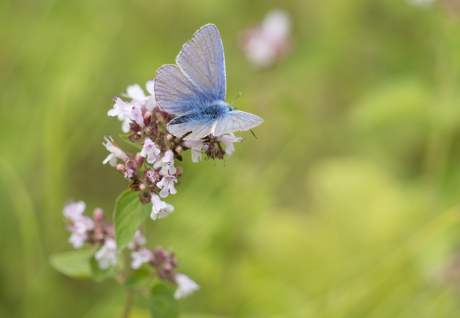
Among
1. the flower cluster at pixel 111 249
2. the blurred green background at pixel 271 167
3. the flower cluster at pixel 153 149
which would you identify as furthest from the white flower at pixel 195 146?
the blurred green background at pixel 271 167

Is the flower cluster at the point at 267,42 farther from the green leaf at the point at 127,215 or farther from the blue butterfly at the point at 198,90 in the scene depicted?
the green leaf at the point at 127,215

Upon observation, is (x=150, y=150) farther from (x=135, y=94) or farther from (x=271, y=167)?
(x=271, y=167)

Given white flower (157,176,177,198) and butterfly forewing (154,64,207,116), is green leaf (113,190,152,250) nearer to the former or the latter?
white flower (157,176,177,198)

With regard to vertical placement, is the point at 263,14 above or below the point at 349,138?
above

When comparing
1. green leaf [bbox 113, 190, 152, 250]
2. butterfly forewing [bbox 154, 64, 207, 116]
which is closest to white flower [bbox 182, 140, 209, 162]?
butterfly forewing [bbox 154, 64, 207, 116]

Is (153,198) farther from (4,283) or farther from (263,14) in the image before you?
(263,14)

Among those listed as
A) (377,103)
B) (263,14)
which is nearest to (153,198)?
(377,103)

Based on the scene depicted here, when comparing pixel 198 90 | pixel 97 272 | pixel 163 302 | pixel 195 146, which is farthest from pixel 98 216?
pixel 198 90
